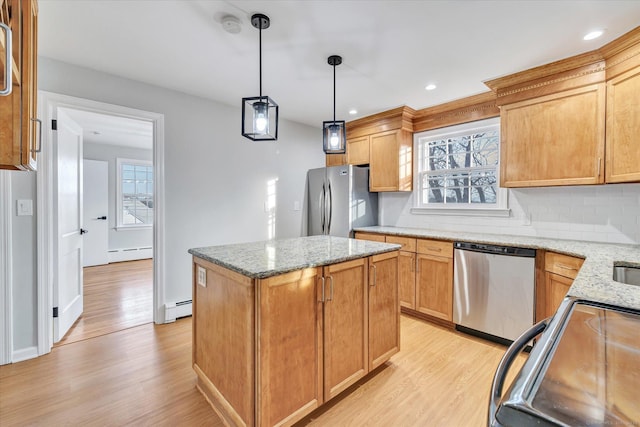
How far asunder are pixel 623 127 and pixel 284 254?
2589mm

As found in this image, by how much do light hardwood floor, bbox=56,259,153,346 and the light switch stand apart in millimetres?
1173

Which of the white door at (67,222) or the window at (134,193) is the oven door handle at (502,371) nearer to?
the white door at (67,222)

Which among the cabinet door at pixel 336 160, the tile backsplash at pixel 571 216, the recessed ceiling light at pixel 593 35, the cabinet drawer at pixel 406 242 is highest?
the recessed ceiling light at pixel 593 35

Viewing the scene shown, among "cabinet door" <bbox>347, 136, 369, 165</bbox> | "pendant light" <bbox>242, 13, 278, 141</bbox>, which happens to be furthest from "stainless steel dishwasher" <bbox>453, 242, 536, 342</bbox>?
"pendant light" <bbox>242, 13, 278, 141</bbox>

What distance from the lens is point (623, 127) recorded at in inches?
82.1

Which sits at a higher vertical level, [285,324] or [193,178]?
[193,178]

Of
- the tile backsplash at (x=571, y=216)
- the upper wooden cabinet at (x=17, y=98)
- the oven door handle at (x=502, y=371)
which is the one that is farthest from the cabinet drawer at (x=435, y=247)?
the upper wooden cabinet at (x=17, y=98)

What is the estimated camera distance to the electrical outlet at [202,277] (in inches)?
70.6

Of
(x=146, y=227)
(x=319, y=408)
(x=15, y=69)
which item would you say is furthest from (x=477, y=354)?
(x=146, y=227)

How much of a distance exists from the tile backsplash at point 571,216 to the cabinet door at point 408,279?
786 millimetres

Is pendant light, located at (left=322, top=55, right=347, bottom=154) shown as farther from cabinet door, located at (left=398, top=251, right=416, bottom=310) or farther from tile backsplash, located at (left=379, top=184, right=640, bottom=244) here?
tile backsplash, located at (left=379, top=184, right=640, bottom=244)

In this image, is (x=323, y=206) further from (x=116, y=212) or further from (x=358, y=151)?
(x=116, y=212)

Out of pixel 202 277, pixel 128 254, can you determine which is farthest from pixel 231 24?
pixel 128 254

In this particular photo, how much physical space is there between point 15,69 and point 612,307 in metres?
2.20
